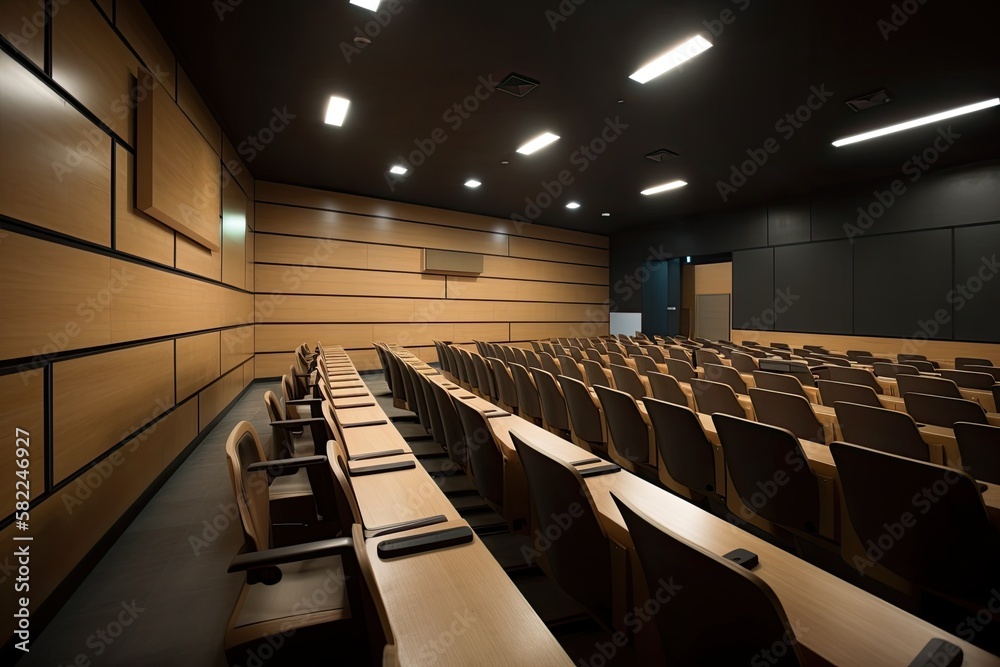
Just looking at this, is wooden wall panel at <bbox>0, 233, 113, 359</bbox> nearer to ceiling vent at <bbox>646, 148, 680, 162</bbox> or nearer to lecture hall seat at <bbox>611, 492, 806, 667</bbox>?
lecture hall seat at <bbox>611, 492, 806, 667</bbox>

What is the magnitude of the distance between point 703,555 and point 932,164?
1005cm

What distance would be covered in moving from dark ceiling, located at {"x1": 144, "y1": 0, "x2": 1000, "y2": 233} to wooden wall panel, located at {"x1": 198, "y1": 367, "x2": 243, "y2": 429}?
3239 mm

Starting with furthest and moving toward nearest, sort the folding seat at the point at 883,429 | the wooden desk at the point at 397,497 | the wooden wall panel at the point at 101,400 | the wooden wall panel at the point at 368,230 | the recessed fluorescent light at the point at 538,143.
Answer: the wooden wall panel at the point at 368,230 → the recessed fluorescent light at the point at 538,143 → the folding seat at the point at 883,429 → the wooden wall panel at the point at 101,400 → the wooden desk at the point at 397,497

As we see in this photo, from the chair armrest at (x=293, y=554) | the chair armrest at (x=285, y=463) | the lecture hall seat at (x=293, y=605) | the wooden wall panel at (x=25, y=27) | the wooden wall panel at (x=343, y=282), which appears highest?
the wooden wall panel at (x=25, y=27)

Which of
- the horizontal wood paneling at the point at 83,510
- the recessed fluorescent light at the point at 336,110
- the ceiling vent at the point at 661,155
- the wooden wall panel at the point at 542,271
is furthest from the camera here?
the wooden wall panel at the point at 542,271

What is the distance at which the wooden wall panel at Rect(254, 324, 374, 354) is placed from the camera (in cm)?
827

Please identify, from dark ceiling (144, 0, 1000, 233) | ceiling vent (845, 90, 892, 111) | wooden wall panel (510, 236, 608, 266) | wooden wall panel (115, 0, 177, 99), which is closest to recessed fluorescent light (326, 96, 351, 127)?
dark ceiling (144, 0, 1000, 233)

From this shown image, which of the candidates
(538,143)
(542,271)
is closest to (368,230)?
(538,143)

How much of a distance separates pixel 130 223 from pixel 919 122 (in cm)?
856

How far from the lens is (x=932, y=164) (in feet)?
24.4

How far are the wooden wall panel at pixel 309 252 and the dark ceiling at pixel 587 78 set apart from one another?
1.29m

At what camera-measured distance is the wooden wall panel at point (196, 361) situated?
386 centimetres

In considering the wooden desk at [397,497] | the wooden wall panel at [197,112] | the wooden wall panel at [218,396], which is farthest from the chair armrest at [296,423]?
the wooden wall panel at [197,112]

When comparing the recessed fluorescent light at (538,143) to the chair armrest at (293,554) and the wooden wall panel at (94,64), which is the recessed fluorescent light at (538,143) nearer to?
the wooden wall panel at (94,64)
